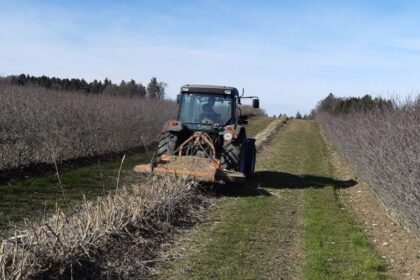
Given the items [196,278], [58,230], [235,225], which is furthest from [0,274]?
[235,225]

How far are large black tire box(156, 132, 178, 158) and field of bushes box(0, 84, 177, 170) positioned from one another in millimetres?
2243

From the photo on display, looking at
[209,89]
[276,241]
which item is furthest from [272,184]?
[276,241]

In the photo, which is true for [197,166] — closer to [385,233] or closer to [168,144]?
[168,144]

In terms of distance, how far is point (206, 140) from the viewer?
35.1 ft

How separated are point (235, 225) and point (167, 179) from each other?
5.47 feet

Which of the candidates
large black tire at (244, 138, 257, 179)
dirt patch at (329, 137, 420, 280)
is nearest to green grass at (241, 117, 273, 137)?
large black tire at (244, 138, 257, 179)

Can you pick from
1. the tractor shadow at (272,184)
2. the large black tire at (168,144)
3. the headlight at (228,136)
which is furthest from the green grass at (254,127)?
the headlight at (228,136)

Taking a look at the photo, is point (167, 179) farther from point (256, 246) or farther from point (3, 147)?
point (3, 147)

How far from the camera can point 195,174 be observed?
9773mm

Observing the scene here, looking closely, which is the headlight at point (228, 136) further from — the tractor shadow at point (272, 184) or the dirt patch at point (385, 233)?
the dirt patch at point (385, 233)

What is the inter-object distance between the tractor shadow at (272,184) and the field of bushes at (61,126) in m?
3.70

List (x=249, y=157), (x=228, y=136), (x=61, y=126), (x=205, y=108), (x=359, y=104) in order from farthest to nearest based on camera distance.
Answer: (x=359, y=104), (x=61, y=126), (x=249, y=157), (x=205, y=108), (x=228, y=136)

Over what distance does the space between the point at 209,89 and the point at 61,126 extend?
4997 mm

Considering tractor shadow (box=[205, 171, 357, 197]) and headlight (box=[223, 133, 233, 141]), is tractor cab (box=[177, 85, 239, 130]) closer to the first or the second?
headlight (box=[223, 133, 233, 141])
